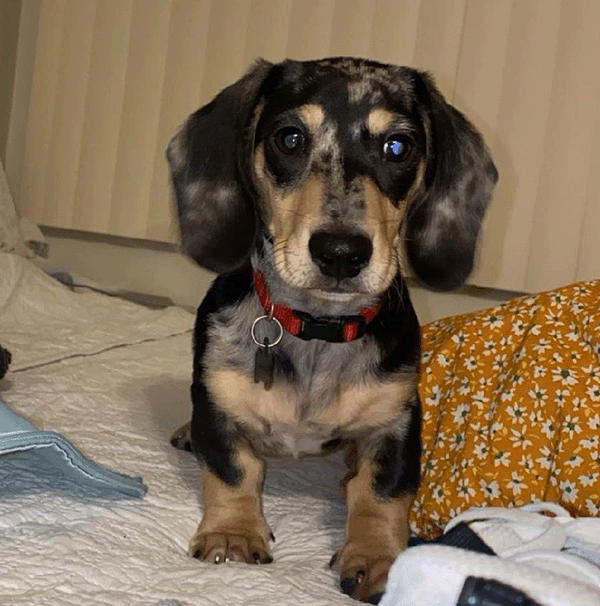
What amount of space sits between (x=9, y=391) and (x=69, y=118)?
184 centimetres

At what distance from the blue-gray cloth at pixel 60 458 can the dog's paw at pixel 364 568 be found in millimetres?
320

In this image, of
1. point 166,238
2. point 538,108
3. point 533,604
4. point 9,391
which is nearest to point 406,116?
point 533,604

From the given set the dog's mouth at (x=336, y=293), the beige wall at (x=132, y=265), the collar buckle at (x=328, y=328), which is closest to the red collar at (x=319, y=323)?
the collar buckle at (x=328, y=328)

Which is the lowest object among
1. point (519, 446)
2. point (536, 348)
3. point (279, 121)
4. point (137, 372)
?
point (137, 372)

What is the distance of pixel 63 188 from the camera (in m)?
3.58

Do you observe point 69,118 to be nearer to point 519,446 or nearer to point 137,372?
point 137,372

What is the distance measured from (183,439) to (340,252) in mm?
654

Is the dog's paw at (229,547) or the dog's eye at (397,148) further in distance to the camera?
the dog's eye at (397,148)

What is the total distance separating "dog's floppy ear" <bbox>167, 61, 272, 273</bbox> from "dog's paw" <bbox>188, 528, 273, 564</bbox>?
39 centimetres

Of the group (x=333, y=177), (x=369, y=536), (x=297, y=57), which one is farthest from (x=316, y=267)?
(x=297, y=57)

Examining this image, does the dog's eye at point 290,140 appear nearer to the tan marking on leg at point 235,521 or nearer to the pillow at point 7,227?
the tan marking on leg at point 235,521

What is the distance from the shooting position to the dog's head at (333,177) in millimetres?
1317

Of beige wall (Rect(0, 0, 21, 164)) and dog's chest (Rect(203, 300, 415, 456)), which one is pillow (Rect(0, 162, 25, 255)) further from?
dog's chest (Rect(203, 300, 415, 456))

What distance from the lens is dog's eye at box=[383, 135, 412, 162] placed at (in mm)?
1453
